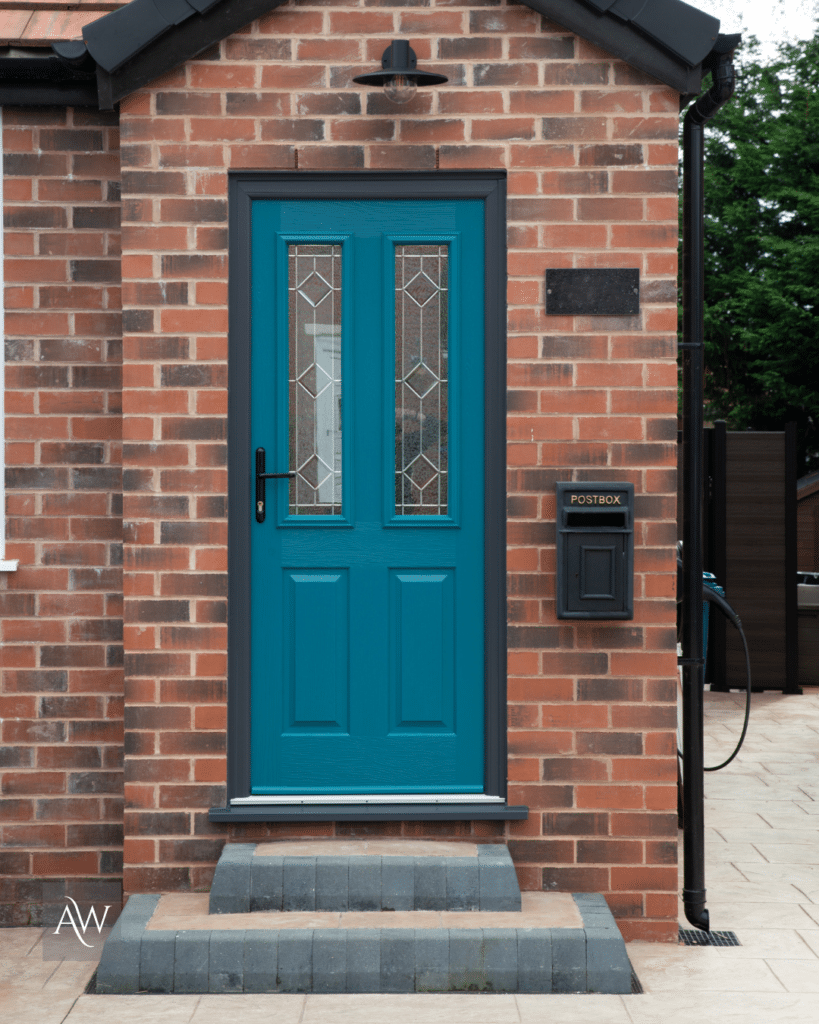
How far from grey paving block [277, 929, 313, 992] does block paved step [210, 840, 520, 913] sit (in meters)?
0.23

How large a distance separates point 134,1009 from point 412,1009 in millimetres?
897

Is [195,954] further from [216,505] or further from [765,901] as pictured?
[765,901]

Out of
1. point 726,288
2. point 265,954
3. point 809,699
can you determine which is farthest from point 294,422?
point 726,288

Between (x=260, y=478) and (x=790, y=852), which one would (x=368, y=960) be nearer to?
(x=260, y=478)

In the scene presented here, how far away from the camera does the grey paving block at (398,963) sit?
13.1 feet

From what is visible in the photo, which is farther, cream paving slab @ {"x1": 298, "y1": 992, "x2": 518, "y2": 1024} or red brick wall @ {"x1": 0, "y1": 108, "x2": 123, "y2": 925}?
red brick wall @ {"x1": 0, "y1": 108, "x2": 123, "y2": 925}

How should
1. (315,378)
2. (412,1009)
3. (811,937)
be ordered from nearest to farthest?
(412,1009) < (811,937) < (315,378)

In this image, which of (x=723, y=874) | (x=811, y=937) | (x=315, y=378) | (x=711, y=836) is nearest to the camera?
(x=811, y=937)

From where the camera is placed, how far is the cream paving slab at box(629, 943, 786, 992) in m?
4.04

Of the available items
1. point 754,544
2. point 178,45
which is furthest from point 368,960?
point 754,544

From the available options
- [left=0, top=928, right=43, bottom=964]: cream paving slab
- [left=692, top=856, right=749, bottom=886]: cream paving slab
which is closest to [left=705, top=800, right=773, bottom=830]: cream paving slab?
[left=692, top=856, right=749, bottom=886]: cream paving slab

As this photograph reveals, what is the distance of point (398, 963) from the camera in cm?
401

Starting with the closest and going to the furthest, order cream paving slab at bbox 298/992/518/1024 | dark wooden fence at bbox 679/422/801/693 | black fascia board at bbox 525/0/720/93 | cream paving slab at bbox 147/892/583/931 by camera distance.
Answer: cream paving slab at bbox 298/992/518/1024 → cream paving slab at bbox 147/892/583/931 → black fascia board at bbox 525/0/720/93 → dark wooden fence at bbox 679/422/801/693

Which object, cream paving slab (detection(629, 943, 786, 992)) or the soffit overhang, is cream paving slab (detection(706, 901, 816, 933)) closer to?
cream paving slab (detection(629, 943, 786, 992))
